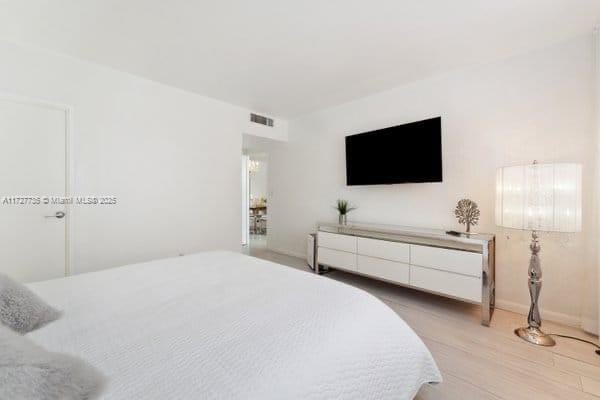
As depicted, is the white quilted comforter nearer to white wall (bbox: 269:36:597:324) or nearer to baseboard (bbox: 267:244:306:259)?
white wall (bbox: 269:36:597:324)

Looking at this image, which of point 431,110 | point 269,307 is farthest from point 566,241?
point 269,307

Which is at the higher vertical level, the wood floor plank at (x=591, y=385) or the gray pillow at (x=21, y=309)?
the gray pillow at (x=21, y=309)

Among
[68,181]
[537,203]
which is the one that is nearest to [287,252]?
[68,181]

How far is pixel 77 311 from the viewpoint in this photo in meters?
1.06

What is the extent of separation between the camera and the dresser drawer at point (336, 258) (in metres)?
3.09

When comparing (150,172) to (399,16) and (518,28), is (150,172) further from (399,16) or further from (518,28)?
(518,28)

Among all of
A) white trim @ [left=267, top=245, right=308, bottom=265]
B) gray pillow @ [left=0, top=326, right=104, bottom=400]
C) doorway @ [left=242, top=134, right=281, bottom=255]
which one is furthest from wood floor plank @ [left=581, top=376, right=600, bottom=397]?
doorway @ [left=242, top=134, right=281, bottom=255]

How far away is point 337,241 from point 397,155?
1.27 metres

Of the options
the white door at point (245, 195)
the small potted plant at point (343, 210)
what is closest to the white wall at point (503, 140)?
the small potted plant at point (343, 210)

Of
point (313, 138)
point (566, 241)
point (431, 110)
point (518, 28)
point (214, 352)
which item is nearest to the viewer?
point (214, 352)

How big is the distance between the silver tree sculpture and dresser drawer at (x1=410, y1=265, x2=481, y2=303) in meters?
0.50

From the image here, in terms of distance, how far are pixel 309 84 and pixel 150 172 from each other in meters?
2.13

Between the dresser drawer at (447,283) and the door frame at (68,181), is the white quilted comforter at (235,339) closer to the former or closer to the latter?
the door frame at (68,181)

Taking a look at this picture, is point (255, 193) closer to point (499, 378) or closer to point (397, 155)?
point (397, 155)
